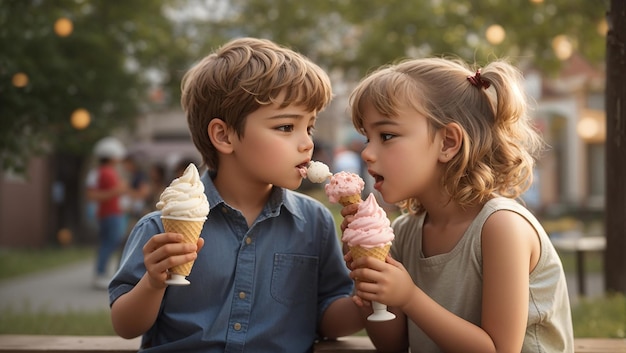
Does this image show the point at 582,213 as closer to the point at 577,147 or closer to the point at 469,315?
the point at 577,147

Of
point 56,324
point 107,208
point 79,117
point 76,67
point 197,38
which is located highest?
point 197,38

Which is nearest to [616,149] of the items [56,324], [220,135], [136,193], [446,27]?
[220,135]

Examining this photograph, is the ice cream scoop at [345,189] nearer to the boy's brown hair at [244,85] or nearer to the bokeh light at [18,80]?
the boy's brown hair at [244,85]

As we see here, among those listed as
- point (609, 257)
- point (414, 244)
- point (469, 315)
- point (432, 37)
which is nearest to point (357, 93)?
point (414, 244)

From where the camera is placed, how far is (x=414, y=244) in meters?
2.77

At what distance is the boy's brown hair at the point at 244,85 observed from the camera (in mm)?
2666

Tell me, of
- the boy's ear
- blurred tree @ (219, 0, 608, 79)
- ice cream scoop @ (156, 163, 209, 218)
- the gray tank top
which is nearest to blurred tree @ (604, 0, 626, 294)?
the gray tank top

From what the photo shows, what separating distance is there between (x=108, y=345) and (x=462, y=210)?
1479 millimetres

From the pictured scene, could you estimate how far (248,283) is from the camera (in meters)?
2.71

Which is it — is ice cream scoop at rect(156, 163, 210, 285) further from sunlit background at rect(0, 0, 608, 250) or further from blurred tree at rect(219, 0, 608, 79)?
blurred tree at rect(219, 0, 608, 79)

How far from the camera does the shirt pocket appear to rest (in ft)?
9.07

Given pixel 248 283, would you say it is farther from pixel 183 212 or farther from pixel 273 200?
pixel 183 212

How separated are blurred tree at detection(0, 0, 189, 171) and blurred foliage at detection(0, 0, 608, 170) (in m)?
0.03

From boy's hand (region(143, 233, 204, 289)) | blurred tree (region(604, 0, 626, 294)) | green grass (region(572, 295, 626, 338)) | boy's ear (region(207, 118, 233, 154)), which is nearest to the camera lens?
boy's hand (region(143, 233, 204, 289))
